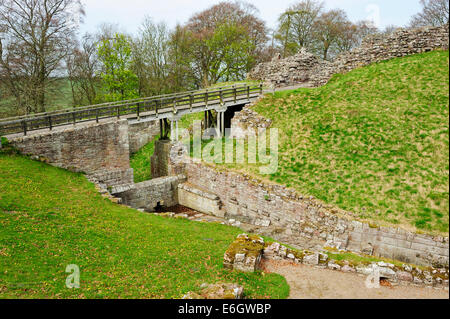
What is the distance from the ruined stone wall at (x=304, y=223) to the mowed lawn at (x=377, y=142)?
44cm

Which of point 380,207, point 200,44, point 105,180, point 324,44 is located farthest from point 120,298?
point 324,44

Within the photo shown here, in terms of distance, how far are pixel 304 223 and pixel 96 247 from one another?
837 cm

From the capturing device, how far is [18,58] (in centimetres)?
2230

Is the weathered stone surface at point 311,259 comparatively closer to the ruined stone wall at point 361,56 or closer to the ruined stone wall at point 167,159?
the ruined stone wall at point 167,159

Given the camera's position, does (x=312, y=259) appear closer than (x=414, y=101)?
Yes

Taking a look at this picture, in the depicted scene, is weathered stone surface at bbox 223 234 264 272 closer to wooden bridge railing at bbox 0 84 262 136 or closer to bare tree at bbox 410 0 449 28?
wooden bridge railing at bbox 0 84 262 136

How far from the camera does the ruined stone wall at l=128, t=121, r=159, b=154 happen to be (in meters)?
26.7

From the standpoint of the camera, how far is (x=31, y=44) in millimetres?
22188

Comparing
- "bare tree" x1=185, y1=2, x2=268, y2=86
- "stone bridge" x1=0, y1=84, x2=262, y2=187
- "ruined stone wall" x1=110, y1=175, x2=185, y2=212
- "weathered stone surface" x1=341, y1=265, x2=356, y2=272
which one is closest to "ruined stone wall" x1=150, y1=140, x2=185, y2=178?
"ruined stone wall" x1=110, y1=175, x2=185, y2=212

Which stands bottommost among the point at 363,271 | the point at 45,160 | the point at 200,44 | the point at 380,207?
the point at 363,271

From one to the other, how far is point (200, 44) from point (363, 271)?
31.7 meters

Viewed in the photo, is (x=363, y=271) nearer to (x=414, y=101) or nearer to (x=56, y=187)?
(x=414, y=101)

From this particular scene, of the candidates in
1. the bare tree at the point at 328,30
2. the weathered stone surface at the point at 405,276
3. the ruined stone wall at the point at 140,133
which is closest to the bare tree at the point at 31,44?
the ruined stone wall at the point at 140,133

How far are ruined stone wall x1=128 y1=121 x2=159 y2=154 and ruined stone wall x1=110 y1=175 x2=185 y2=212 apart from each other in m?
9.67
